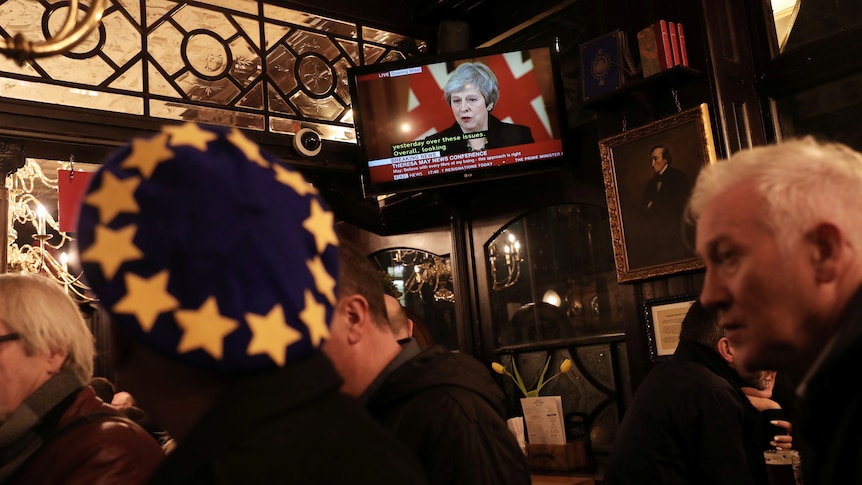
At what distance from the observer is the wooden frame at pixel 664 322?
3901 mm

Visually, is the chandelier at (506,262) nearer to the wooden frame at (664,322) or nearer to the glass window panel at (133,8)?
the wooden frame at (664,322)

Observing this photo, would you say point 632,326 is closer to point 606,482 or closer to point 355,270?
point 606,482

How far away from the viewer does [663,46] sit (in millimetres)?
3875

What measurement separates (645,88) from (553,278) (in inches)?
53.4

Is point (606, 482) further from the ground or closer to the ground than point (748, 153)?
closer to the ground

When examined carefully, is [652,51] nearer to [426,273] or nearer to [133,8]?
[426,273]

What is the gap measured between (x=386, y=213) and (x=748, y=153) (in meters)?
4.40

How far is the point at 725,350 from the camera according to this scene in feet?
8.92

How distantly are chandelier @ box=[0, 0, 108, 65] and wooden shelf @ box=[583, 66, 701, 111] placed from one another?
2.95m

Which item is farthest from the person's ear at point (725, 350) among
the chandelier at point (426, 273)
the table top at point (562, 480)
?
the chandelier at point (426, 273)

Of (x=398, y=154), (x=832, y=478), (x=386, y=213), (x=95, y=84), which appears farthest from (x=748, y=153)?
(x=386, y=213)

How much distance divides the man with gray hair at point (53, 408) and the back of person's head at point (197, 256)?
2.85 feet

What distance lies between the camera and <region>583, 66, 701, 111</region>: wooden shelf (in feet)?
12.5

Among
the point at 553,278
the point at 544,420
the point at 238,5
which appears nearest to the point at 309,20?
the point at 238,5
